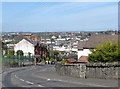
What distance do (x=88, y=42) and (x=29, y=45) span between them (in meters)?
55.7

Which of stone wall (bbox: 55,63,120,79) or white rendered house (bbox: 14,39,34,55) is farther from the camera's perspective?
white rendered house (bbox: 14,39,34,55)

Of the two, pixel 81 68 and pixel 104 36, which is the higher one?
pixel 104 36

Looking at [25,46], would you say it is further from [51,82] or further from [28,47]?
[51,82]

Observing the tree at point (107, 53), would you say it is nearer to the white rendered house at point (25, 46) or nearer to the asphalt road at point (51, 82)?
the asphalt road at point (51, 82)

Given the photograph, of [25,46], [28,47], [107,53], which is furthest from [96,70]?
[25,46]

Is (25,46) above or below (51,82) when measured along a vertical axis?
above

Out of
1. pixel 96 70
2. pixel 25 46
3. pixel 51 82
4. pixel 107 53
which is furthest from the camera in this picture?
pixel 25 46

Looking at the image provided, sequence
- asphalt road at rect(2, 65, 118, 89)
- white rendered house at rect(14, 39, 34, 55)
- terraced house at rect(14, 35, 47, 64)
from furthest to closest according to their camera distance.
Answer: white rendered house at rect(14, 39, 34, 55) < terraced house at rect(14, 35, 47, 64) < asphalt road at rect(2, 65, 118, 89)

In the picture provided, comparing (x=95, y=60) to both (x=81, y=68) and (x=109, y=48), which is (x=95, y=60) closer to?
(x=109, y=48)

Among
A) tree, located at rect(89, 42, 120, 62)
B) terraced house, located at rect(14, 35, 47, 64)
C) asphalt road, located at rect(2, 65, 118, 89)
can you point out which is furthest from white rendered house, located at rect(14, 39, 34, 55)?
asphalt road, located at rect(2, 65, 118, 89)

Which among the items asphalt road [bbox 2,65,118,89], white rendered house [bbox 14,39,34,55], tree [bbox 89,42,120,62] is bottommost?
asphalt road [bbox 2,65,118,89]

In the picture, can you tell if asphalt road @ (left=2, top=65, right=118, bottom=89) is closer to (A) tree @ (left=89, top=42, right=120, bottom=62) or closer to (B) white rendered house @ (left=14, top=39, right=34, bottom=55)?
(A) tree @ (left=89, top=42, right=120, bottom=62)

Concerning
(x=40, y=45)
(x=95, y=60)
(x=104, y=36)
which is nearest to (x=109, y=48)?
(x=95, y=60)

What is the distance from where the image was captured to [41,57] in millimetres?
140625
